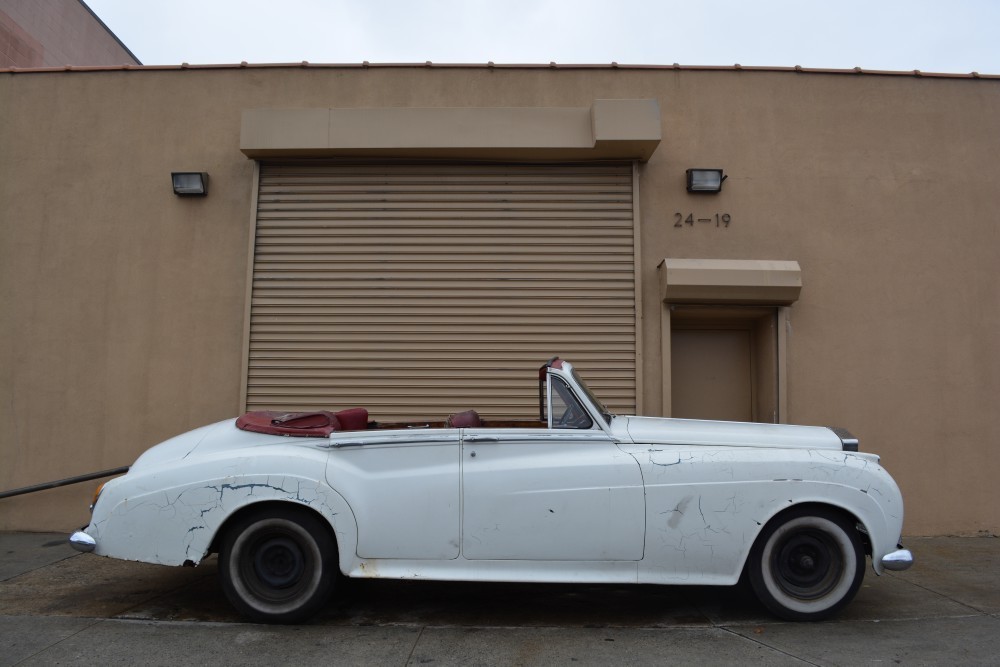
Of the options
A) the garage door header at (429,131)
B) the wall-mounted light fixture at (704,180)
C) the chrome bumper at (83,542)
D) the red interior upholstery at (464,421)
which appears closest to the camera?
the chrome bumper at (83,542)

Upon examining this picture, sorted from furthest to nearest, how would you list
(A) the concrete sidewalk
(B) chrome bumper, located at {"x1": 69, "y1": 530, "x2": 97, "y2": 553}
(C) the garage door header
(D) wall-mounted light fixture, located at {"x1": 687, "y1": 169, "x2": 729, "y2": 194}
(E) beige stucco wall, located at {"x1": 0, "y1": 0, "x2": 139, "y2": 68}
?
(E) beige stucco wall, located at {"x1": 0, "y1": 0, "x2": 139, "y2": 68} < (D) wall-mounted light fixture, located at {"x1": 687, "y1": 169, "x2": 729, "y2": 194} < (C) the garage door header < (B) chrome bumper, located at {"x1": 69, "y1": 530, "x2": 97, "y2": 553} < (A) the concrete sidewalk

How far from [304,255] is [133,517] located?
3.70 m

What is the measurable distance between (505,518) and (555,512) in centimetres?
29

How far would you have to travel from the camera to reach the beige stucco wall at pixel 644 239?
24.0 ft

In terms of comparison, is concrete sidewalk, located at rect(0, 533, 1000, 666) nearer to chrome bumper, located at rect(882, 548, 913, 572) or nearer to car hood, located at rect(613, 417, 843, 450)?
chrome bumper, located at rect(882, 548, 913, 572)

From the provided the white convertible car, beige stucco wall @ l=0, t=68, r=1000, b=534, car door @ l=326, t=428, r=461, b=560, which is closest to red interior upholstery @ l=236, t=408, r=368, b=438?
the white convertible car

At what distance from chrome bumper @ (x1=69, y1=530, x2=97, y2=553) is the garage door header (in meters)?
4.20

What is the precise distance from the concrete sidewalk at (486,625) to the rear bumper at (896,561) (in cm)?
36

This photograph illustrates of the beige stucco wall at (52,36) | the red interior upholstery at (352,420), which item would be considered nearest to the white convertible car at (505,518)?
the red interior upholstery at (352,420)

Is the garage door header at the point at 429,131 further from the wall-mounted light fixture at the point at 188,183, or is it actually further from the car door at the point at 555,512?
the car door at the point at 555,512

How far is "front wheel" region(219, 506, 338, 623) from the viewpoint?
4.35 meters

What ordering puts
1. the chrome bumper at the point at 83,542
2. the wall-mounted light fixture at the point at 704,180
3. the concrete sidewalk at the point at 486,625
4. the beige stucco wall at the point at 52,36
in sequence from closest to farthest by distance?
the concrete sidewalk at the point at 486,625 < the chrome bumper at the point at 83,542 < the wall-mounted light fixture at the point at 704,180 < the beige stucco wall at the point at 52,36

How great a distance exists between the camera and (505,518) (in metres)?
4.34

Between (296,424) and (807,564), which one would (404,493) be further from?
(807,564)
